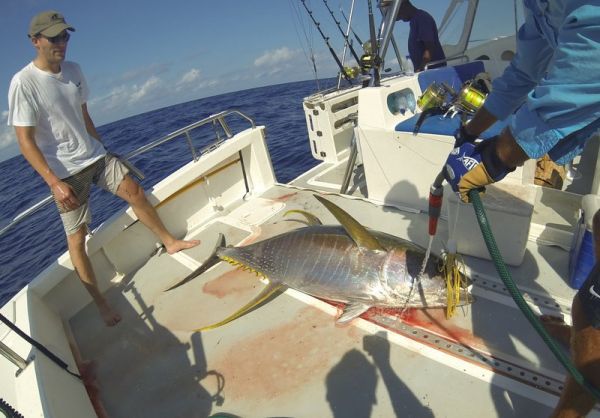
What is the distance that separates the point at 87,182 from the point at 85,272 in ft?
2.31

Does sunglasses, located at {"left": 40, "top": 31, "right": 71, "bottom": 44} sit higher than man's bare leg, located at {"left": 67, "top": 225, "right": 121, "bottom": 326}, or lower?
higher

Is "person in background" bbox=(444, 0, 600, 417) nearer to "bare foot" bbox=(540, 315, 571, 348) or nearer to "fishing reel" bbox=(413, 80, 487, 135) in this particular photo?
"bare foot" bbox=(540, 315, 571, 348)

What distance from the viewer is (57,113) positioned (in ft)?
8.19

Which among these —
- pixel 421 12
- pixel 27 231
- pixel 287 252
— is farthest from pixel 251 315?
pixel 27 231

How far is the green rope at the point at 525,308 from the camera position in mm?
1083

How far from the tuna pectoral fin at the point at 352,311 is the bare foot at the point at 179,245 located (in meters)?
1.77

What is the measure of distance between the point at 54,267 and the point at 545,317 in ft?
10.8

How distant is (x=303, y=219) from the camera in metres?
3.29

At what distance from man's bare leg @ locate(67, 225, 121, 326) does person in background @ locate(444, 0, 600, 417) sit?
257cm

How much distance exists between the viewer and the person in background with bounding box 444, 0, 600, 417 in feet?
3.18

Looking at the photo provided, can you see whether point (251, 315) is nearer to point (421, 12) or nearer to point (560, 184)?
point (560, 184)

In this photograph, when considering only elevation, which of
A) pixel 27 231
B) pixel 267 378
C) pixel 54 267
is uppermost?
pixel 54 267

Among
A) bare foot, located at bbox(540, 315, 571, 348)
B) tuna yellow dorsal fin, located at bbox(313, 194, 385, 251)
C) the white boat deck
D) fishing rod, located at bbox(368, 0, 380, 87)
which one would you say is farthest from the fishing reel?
bare foot, located at bbox(540, 315, 571, 348)

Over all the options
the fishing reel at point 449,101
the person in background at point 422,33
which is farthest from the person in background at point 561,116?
the person in background at point 422,33
